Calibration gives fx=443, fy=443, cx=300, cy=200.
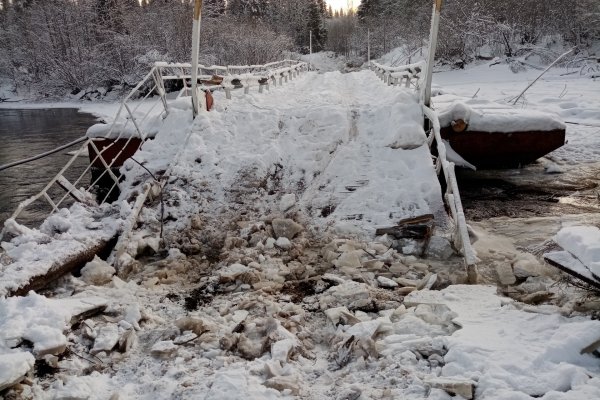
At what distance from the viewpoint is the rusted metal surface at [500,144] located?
8.21 metres

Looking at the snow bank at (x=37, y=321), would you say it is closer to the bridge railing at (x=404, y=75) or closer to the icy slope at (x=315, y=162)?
the icy slope at (x=315, y=162)

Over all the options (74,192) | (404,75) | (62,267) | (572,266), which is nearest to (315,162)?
(74,192)

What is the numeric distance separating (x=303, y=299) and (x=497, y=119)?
19.3ft

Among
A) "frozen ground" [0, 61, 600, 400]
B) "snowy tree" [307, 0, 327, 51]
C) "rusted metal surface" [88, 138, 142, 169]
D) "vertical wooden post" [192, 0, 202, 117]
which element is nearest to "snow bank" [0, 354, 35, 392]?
"frozen ground" [0, 61, 600, 400]

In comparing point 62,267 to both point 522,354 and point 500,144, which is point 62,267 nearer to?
point 522,354

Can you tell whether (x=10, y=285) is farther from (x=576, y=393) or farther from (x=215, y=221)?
(x=576, y=393)

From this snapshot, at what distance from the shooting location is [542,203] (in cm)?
711

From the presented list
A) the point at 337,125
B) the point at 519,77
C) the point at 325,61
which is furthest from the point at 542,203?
the point at 325,61

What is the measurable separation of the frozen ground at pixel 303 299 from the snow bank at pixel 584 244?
1.42 feet

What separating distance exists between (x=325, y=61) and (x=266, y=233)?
59899mm

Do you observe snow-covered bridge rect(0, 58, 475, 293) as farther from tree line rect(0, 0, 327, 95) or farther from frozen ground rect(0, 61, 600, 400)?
tree line rect(0, 0, 327, 95)

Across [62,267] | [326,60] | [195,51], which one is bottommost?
[62,267]

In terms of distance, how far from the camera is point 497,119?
26.8ft

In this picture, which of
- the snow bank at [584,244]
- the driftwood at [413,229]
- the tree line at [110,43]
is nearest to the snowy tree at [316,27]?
the tree line at [110,43]
